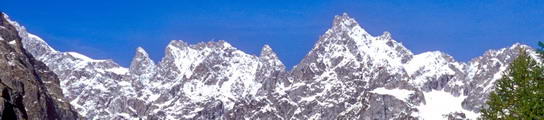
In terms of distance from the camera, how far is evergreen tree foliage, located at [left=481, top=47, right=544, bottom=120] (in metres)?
36.5

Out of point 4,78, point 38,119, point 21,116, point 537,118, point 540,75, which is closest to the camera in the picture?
point 537,118

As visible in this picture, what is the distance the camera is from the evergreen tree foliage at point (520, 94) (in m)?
36.5

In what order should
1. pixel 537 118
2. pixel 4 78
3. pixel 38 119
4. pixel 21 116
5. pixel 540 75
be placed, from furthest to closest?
pixel 38 119 → pixel 4 78 → pixel 21 116 → pixel 540 75 → pixel 537 118

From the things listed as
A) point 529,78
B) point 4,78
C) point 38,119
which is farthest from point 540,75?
point 38,119

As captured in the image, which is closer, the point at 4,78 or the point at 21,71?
the point at 4,78

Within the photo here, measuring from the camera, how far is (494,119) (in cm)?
A: 3894

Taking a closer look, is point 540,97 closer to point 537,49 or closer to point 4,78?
point 537,49

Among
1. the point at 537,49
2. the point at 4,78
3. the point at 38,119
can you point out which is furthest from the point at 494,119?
the point at 38,119

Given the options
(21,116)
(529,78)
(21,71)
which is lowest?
(529,78)

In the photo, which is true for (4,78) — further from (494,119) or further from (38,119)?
(494,119)

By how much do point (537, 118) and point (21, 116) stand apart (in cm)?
8437

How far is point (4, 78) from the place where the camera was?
16588cm

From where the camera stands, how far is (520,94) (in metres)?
38.3

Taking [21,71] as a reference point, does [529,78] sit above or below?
below
